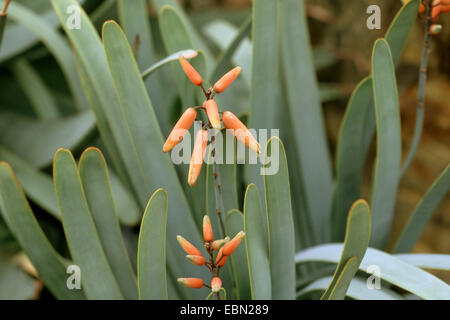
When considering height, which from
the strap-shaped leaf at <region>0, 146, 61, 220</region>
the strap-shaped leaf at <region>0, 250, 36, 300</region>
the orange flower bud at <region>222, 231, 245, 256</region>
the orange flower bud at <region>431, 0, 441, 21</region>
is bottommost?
the strap-shaped leaf at <region>0, 250, 36, 300</region>

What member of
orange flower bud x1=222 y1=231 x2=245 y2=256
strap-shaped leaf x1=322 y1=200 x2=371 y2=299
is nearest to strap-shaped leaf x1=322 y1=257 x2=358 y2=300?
strap-shaped leaf x1=322 y1=200 x2=371 y2=299

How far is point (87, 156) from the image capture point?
1.34 ft

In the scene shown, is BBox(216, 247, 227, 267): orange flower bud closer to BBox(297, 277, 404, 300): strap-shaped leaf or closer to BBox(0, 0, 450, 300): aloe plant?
BBox(0, 0, 450, 300): aloe plant

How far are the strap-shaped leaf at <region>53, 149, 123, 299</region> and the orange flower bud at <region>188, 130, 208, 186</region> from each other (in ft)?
0.48

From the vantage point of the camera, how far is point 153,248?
380mm

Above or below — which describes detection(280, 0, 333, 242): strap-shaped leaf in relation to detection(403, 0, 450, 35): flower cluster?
below

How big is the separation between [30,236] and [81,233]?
0.08 metres

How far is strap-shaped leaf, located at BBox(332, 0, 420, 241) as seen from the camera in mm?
475

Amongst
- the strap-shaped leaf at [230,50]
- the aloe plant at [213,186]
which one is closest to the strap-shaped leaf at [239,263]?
the aloe plant at [213,186]

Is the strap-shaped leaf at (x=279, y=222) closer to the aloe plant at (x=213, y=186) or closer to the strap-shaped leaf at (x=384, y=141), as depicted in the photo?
the aloe plant at (x=213, y=186)

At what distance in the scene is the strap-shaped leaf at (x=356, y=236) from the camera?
342 millimetres

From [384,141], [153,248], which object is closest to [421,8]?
[384,141]
